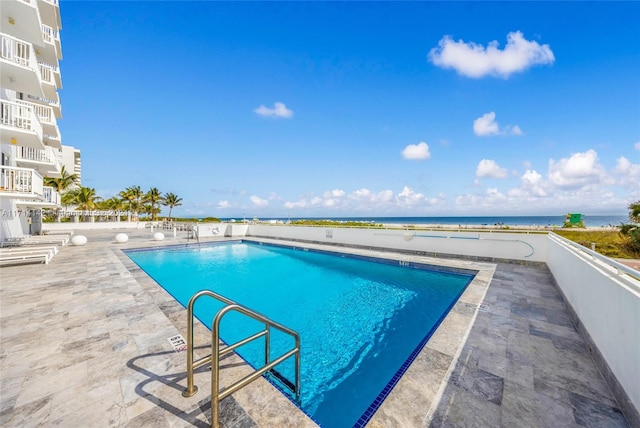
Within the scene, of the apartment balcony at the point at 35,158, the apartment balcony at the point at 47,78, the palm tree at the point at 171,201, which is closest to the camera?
the apartment balcony at the point at 35,158

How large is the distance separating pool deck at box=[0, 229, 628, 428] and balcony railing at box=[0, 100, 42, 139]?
738 centimetres

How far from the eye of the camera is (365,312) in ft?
18.4

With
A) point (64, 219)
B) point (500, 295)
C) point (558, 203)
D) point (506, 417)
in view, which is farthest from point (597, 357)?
point (64, 219)

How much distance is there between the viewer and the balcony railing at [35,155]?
10.5m

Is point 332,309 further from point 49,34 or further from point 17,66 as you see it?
point 49,34

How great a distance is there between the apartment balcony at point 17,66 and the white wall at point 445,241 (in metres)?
13.3

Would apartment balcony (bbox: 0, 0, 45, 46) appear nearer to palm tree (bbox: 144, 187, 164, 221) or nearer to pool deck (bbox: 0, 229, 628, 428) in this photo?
pool deck (bbox: 0, 229, 628, 428)

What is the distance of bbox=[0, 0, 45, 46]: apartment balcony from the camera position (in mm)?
8648

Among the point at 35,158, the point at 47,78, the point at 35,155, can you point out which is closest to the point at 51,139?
the point at 47,78

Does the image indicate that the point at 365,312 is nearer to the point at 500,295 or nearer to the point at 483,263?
the point at 500,295

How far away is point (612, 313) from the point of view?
2582 millimetres

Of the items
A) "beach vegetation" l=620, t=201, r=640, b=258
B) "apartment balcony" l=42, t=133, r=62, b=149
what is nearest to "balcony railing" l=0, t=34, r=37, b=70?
"apartment balcony" l=42, t=133, r=62, b=149

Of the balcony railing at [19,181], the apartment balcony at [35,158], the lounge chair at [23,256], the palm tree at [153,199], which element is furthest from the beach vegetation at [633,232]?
the palm tree at [153,199]

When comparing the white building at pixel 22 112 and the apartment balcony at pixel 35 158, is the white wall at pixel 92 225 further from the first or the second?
the apartment balcony at pixel 35 158
